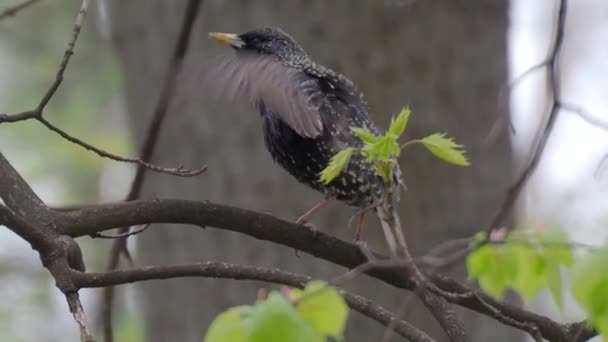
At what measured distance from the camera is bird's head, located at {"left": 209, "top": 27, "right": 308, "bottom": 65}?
3.68 m

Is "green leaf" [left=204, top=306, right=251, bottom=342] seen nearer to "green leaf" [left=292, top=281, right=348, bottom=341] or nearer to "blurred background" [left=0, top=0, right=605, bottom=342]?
"green leaf" [left=292, top=281, right=348, bottom=341]

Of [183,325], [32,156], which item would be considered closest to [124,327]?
[32,156]

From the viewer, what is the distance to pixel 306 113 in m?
3.16

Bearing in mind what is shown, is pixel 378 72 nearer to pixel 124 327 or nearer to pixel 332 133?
pixel 332 133

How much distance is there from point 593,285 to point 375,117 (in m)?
2.69

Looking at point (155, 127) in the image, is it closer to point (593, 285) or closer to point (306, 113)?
point (306, 113)

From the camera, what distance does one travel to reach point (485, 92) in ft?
14.8

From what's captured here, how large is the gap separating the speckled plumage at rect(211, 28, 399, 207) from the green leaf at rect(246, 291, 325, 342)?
1537 mm

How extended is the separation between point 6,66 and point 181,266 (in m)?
7.47

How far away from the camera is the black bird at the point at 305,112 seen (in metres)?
3.11

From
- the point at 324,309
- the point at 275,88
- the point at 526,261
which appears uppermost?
the point at 324,309

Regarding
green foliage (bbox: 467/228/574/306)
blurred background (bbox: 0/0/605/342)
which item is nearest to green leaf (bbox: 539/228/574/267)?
green foliage (bbox: 467/228/574/306)

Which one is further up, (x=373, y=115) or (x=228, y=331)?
(x=228, y=331)

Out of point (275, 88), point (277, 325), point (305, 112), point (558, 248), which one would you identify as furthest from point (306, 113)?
point (277, 325)
